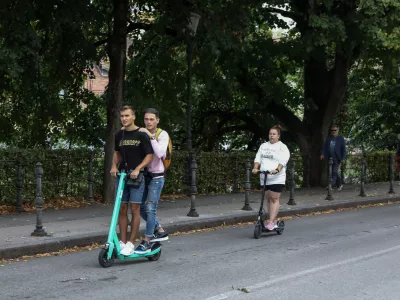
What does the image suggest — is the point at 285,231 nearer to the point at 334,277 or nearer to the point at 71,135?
the point at 334,277

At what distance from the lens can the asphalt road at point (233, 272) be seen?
6391mm

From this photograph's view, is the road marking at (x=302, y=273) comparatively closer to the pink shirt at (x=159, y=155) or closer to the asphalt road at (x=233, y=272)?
the asphalt road at (x=233, y=272)

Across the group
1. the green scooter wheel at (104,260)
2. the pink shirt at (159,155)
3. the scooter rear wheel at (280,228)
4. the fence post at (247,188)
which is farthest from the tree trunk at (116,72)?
the green scooter wheel at (104,260)

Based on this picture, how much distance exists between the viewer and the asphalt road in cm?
639

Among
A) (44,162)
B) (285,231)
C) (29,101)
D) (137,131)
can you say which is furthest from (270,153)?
(29,101)

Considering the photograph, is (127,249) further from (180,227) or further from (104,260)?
(180,227)

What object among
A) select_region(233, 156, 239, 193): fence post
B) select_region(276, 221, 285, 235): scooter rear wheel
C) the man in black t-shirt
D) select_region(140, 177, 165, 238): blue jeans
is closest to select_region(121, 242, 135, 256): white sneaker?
the man in black t-shirt

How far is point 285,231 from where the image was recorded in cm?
1103

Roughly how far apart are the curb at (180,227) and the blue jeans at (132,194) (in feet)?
5.52

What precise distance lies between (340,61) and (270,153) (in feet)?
33.0

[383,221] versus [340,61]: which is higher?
[340,61]

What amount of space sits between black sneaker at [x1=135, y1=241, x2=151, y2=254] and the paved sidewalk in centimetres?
161

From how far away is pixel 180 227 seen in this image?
428 inches

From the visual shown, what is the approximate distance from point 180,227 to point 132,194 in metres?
3.34
